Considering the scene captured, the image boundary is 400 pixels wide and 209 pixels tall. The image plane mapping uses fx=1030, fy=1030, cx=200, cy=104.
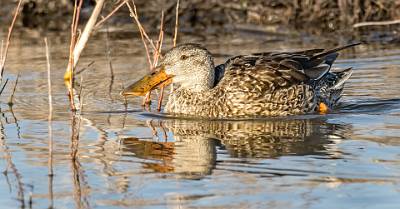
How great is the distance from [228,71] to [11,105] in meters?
2.26

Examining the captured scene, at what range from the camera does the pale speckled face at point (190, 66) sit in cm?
1001

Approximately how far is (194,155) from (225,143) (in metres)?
0.55

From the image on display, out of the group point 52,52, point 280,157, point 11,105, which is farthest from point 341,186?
point 52,52

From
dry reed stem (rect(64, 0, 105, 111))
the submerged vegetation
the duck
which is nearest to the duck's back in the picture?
the duck

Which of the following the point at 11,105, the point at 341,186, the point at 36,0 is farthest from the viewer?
the point at 36,0

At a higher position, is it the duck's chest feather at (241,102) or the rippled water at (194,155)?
the duck's chest feather at (241,102)

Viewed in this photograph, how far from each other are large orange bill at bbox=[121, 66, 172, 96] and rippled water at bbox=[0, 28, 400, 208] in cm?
24

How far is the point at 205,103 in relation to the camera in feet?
32.7

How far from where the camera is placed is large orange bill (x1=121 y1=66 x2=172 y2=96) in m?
9.95

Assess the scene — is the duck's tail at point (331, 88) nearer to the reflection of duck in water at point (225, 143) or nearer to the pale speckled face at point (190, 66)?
the reflection of duck in water at point (225, 143)

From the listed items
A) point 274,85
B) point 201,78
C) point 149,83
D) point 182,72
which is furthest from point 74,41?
point 274,85

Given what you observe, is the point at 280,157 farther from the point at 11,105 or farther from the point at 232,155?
the point at 11,105

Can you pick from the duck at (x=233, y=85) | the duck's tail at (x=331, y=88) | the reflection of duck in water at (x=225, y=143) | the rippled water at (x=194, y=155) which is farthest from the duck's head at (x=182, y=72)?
the duck's tail at (x=331, y=88)

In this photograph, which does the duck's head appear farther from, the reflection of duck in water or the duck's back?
the reflection of duck in water
